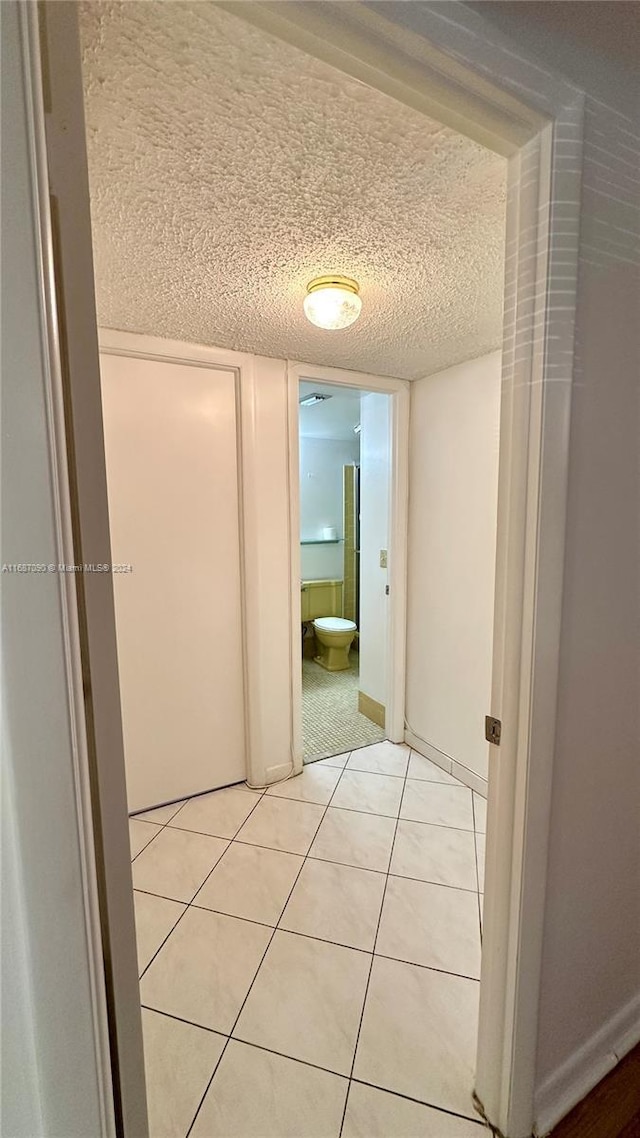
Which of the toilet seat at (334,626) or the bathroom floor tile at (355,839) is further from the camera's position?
the toilet seat at (334,626)

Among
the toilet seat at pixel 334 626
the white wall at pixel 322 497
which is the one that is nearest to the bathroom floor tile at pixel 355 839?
the toilet seat at pixel 334 626

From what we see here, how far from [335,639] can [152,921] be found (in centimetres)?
248

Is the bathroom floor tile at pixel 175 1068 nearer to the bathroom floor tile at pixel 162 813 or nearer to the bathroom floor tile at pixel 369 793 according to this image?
the bathroom floor tile at pixel 162 813

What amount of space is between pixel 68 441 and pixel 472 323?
169 cm

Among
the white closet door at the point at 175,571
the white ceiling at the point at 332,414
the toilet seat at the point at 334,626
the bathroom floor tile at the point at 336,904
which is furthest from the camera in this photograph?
the toilet seat at the point at 334,626

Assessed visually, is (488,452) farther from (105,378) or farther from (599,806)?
(105,378)

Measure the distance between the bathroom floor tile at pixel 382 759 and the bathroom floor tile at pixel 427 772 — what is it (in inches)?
1.6

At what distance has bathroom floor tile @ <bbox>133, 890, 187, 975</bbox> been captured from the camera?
4.51ft

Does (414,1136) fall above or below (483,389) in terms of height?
below

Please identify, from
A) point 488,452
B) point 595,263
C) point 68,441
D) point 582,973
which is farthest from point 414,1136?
point 488,452

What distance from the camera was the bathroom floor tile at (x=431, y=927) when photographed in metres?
1.34

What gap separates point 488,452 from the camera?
199 centimetres

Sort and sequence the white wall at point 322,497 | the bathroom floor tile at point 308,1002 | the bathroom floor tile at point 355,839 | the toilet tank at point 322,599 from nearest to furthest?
the bathroom floor tile at point 308,1002, the bathroom floor tile at point 355,839, the toilet tank at point 322,599, the white wall at point 322,497

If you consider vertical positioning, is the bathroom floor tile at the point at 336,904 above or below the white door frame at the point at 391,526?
below
